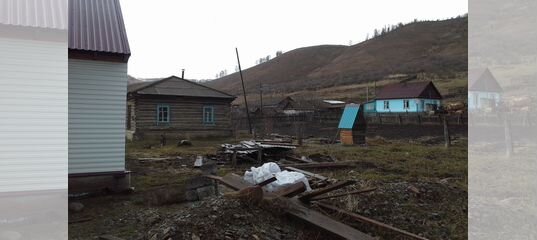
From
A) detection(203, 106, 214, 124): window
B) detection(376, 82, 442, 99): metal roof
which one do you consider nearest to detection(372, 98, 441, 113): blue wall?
detection(376, 82, 442, 99): metal roof

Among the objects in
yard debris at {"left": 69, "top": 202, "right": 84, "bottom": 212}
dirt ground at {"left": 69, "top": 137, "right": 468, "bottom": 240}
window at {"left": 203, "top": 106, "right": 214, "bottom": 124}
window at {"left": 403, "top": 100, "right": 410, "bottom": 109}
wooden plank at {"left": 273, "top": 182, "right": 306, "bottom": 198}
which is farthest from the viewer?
window at {"left": 403, "top": 100, "right": 410, "bottom": 109}

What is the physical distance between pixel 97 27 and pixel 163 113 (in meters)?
13.7

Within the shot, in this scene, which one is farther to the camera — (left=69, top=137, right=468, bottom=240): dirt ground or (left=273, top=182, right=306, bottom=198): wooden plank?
(left=273, top=182, right=306, bottom=198): wooden plank

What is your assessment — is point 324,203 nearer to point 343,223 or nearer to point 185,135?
point 343,223

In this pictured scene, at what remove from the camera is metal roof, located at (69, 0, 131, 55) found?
8.85m

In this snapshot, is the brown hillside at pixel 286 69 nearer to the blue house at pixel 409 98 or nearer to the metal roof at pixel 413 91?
the blue house at pixel 409 98

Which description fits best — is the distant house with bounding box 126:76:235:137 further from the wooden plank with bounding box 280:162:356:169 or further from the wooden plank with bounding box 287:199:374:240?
the wooden plank with bounding box 287:199:374:240

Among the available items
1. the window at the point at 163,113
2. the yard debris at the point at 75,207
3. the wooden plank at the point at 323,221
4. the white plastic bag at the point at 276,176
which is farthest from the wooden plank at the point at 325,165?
the window at the point at 163,113

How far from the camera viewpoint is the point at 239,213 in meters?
5.27

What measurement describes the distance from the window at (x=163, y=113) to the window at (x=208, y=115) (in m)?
2.05

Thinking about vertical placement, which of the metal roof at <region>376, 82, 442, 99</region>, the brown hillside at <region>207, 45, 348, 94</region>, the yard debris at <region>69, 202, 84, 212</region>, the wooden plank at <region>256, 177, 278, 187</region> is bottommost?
the yard debris at <region>69, 202, 84, 212</region>

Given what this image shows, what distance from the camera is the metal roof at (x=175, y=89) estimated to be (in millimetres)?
22547

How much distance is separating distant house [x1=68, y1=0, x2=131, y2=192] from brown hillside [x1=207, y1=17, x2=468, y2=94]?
7124 cm

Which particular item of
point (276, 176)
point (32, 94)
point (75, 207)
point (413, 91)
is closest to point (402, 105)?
point (413, 91)
